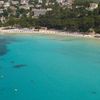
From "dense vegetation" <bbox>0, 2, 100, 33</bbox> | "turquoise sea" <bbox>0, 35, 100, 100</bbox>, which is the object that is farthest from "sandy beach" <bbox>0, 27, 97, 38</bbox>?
"turquoise sea" <bbox>0, 35, 100, 100</bbox>

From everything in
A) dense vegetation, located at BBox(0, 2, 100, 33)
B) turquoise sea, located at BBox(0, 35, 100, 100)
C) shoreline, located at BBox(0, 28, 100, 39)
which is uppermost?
dense vegetation, located at BBox(0, 2, 100, 33)

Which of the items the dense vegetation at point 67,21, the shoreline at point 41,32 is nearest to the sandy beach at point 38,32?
the shoreline at point 41,32

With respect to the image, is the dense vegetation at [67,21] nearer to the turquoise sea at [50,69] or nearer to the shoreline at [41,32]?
the shoreline at [41,32]

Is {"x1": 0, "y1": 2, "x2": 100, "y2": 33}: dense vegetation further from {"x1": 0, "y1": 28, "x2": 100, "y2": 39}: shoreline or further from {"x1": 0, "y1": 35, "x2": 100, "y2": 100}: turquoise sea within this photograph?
{"x1": 0, "y1": 35, "x2": 100, "y2": 100}: turquoise sea


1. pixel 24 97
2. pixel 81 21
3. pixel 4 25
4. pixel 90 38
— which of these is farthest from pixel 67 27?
pixel 24 97

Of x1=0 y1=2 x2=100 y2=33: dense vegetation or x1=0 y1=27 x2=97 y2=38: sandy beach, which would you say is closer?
x1=0 y1=27 x2=97 y2=38: sandy beach

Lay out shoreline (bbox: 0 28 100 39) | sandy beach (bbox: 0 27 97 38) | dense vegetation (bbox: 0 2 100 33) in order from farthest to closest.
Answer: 1. dense vegetation (bbox: 0 2 100 33)
2. sandy beach (bbox: 0 27 97 38)
3. shoreline (bbox: 0 28 100 39)

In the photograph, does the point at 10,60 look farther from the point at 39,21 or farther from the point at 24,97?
the point at 39,21
